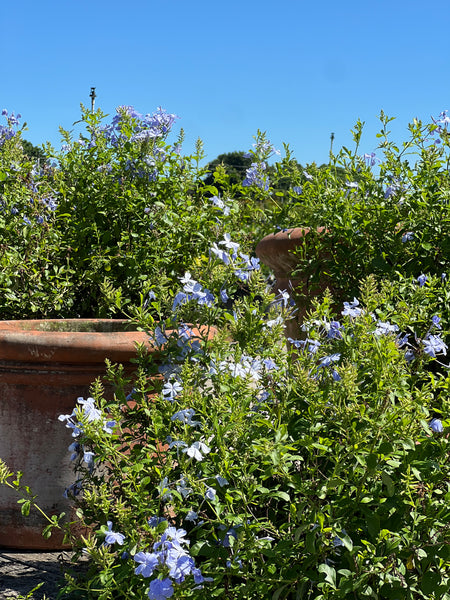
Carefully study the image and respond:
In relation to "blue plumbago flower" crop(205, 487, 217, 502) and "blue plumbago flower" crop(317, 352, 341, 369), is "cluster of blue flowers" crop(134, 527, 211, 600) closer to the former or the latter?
"blue plumbago flower" crop(205, 487, 217, 502)

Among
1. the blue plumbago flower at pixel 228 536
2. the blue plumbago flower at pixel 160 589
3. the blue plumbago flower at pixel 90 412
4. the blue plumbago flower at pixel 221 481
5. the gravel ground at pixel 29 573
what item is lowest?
the gravel ground at pixel 29 573

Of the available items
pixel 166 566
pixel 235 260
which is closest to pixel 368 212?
pixel 235 260

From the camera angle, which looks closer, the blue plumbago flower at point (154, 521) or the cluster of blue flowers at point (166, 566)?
the cluster of blue flowers at point (166, 566)

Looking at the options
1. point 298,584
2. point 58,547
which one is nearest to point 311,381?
point 298,584

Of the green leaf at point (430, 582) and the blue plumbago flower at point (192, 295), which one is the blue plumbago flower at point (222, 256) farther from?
the green leaf at point (430, 582)

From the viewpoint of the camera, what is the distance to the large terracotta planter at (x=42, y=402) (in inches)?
92.9

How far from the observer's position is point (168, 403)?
69.1 inches

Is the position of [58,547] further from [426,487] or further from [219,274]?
[426,487]

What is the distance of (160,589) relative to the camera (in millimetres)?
1478

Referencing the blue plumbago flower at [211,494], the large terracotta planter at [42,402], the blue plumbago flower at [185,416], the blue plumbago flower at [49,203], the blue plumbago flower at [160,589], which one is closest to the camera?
the blue plumbago flower at [160,589]

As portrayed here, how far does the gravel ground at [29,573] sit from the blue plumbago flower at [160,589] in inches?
26.6

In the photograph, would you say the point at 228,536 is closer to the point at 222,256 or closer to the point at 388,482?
the point at 388,482

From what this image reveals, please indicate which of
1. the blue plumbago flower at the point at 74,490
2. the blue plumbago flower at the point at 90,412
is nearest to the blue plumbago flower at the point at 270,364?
the blue plumbago flower at the point at 90,412

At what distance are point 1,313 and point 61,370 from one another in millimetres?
747
